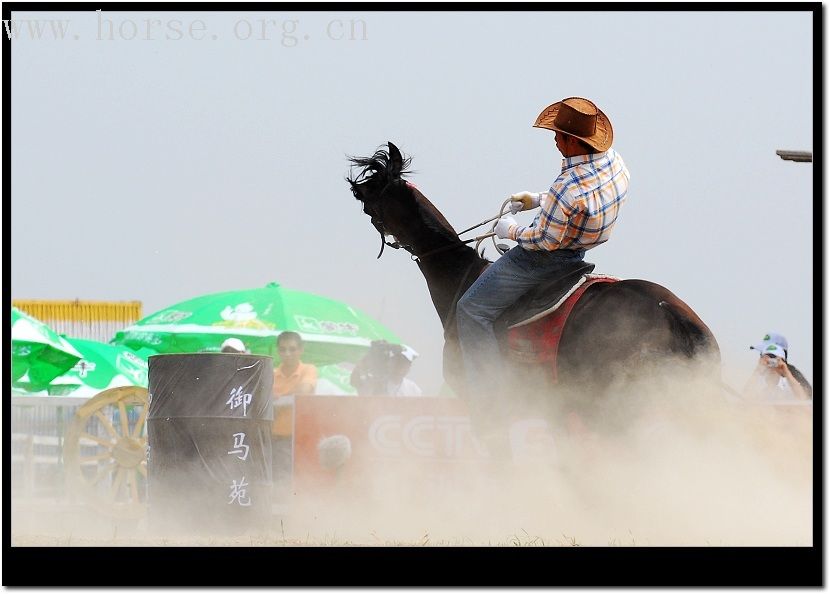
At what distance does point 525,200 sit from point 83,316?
33.6 ft

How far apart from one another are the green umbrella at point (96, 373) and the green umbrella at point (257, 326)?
68cm

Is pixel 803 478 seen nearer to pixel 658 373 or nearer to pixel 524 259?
pixel 658 373

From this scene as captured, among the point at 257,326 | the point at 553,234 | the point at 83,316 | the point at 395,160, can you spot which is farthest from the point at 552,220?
the point at 83,316

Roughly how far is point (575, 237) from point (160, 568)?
9.78 ft

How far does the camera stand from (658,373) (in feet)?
23.1

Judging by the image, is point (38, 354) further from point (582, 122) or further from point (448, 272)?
point (582, 122)

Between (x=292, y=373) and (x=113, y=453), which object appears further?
(x=292, y=373)

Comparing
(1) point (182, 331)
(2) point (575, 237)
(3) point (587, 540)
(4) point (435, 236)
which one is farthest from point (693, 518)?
(1) point (182, 331)

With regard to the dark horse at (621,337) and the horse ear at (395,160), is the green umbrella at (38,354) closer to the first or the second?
the horse ear at (395,160)

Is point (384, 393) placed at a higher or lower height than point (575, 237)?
lower

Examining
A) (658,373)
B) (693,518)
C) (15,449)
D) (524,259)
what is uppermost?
(524,259)

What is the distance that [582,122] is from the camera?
7.29 metres

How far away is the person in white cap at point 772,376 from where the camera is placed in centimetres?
879

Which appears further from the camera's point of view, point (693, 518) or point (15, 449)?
point (15, 449)
